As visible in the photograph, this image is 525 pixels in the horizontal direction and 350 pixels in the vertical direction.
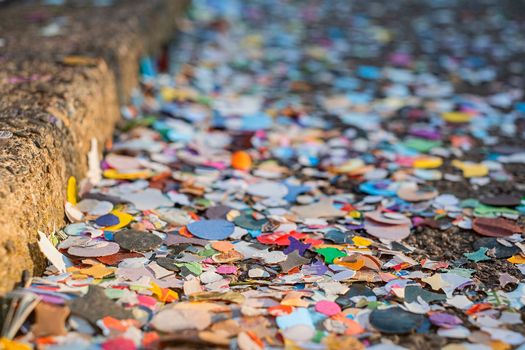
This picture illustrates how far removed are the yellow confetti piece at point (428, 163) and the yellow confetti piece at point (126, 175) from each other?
96 cm

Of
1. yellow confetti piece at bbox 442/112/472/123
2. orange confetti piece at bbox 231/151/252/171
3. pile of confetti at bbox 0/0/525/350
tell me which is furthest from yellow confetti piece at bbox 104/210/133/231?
yellow confetti piece at bbox 442/112/472/123

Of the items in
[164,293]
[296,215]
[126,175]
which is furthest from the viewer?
[126,175]

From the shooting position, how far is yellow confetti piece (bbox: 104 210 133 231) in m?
1.88

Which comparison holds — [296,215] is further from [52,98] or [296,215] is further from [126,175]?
[52,98]

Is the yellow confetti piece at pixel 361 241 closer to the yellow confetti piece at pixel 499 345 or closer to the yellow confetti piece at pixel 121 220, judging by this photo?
the yellow confetti piece at pixel 499 345

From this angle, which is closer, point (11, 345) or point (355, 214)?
point (11, 345)

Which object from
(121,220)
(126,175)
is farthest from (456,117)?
(121,220)

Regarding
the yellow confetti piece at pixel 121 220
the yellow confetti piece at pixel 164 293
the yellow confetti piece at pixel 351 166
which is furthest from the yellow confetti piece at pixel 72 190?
the yellow confetti piece at pixel 351 166

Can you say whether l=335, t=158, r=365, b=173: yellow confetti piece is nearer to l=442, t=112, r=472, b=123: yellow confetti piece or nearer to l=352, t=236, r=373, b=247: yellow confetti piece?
l=352, t=236, r=373, b=247: yellow confetti piece

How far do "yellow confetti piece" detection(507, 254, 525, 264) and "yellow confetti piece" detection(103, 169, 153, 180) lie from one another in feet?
3.71

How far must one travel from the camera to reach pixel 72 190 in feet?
6.46

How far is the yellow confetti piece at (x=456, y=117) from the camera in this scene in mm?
3050

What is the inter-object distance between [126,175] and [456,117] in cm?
155

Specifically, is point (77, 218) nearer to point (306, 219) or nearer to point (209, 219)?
point (209, 219)
